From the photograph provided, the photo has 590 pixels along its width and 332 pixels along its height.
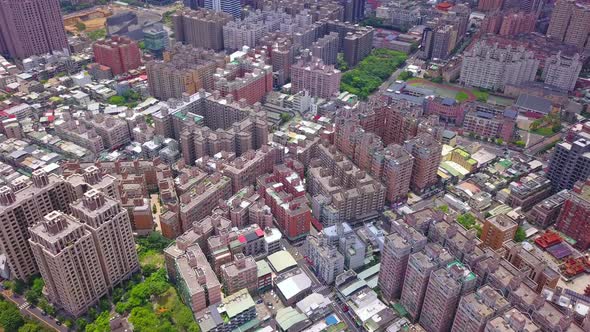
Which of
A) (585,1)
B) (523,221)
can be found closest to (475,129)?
(523,221)

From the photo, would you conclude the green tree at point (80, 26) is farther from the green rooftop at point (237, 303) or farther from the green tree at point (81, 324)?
the green rooftop at point (237, 303)

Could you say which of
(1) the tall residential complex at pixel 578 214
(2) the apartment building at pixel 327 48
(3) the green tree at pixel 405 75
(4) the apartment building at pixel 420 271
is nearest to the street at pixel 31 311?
(4) the apartment building at pixel 420 271

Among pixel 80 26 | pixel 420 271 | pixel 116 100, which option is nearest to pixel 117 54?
pixel 116 100

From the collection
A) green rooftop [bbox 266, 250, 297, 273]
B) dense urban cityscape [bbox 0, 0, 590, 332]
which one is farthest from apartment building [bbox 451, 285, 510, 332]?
green rooftop [bbox 266, 250, 297, 273]

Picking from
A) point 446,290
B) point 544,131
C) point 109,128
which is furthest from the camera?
point 544,131

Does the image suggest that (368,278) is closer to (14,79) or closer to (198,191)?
(198,191)

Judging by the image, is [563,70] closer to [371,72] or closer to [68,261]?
[371,72]
